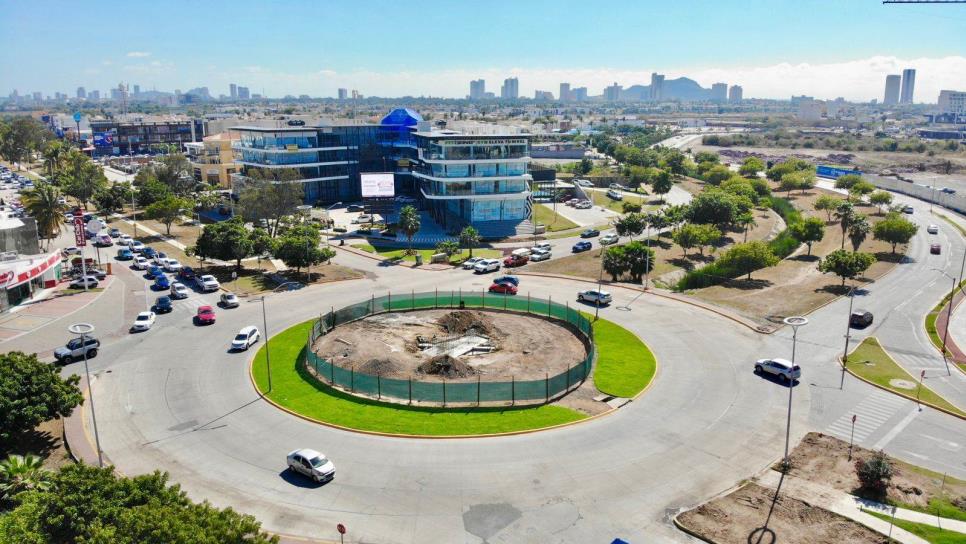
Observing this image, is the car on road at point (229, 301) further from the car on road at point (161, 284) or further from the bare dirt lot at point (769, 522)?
the bare dirt lot at point (769, 522)

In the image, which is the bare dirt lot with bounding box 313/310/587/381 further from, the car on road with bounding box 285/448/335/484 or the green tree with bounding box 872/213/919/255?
the green tree with bounding box 872/213/919/255


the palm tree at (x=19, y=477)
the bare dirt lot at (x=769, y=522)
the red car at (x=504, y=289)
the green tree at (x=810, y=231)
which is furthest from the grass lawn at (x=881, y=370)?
the palm tree at (x=19, y=477)

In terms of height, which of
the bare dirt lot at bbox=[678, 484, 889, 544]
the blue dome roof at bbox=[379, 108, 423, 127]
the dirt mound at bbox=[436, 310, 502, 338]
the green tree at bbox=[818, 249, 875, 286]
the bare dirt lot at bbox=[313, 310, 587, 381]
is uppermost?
the blue dome roof at bbox=[379, 108, 423, 127]

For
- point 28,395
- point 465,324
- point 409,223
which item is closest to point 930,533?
point 465,324

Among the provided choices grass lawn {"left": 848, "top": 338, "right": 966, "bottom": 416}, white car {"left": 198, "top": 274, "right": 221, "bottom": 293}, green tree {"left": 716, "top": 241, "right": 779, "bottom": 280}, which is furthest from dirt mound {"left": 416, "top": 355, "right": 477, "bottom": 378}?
green tree {"left": 716, "top": 241, "right": 779, "bottom": 280}

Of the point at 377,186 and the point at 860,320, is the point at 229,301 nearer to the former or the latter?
the point at 377,186

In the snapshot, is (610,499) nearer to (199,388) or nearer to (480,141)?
(199,388)
